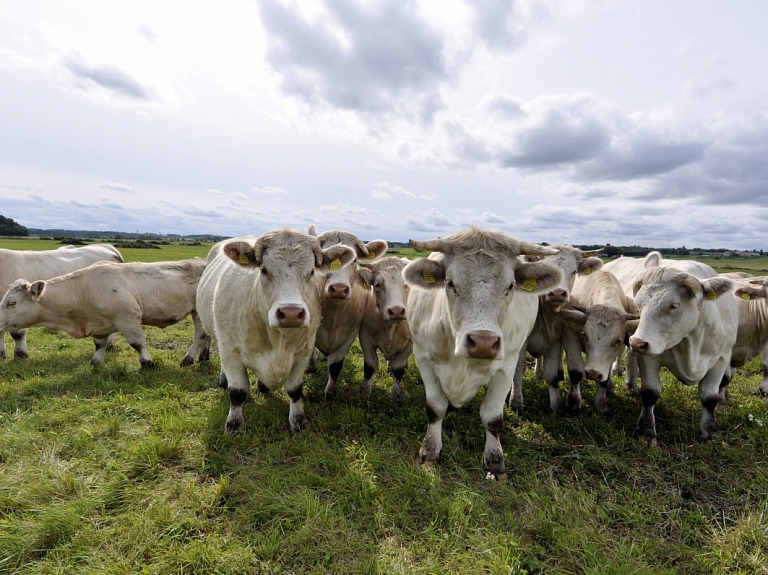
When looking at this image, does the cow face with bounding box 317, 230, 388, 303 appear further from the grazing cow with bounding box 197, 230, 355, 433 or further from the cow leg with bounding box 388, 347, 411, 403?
the cow leg with bounding box 388, 347, 411, 403

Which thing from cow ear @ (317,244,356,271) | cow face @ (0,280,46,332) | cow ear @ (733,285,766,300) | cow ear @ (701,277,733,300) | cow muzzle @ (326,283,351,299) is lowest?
cow face @ (0,280,46,332)

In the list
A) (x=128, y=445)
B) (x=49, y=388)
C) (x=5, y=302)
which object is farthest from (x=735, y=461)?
(x=5, y=302)

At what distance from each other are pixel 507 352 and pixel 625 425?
2.48m

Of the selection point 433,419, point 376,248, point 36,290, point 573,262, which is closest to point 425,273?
point 433,419

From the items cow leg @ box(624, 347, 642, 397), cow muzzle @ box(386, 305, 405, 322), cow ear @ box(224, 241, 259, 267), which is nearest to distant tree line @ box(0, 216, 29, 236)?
cow ear @ box(224, 241, 259, 267)

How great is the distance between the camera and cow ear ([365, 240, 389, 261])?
5.91 metres

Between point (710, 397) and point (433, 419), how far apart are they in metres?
3.59

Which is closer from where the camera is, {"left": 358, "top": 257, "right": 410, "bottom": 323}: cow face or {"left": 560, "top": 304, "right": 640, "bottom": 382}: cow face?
{"left": 560, "top": 304, "right": 640, "bottom": 382}: cow face

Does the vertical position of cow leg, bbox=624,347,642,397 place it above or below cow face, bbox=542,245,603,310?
below

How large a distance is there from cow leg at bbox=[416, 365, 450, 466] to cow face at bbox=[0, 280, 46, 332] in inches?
303

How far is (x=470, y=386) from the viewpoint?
4125 mm

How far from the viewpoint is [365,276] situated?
6.08 m

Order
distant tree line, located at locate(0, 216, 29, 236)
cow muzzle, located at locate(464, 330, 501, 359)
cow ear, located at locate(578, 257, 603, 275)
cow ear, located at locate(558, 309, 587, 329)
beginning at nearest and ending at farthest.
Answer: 1. cow muzzle, located at locate(464, 330, 501, 359)
2. cow ear, located at locate(558, 309, 587, 329)
3. cow ear, located at locate(578, 257, 603, 275)
4. distant tree line, located at locate(0, 216, 29, 236)

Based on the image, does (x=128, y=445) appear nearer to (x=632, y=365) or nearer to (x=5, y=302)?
(x=5, y=302)
